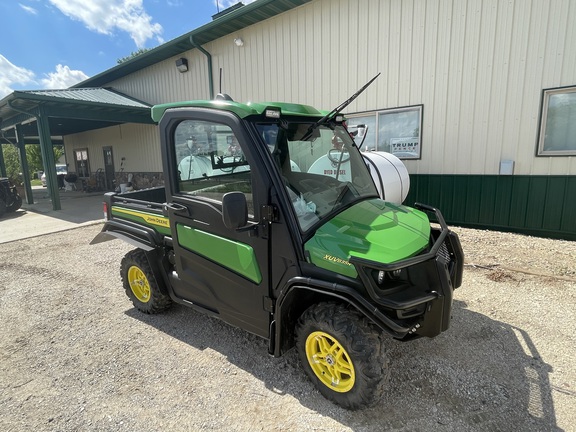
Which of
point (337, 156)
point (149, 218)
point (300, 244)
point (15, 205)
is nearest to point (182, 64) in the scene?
point (15, 205)

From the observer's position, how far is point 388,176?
5891mm

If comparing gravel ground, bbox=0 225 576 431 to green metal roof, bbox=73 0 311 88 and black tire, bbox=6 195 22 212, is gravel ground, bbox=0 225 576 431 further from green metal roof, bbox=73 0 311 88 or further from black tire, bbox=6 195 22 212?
black tire, bbox=6 195 22 212

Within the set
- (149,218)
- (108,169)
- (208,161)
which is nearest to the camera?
(208,161)

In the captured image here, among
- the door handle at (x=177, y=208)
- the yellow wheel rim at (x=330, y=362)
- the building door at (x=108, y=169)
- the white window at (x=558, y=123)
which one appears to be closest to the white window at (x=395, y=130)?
the white window at (x=558, y=123)

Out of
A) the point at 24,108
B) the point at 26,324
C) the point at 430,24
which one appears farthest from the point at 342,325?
the point at 24,108

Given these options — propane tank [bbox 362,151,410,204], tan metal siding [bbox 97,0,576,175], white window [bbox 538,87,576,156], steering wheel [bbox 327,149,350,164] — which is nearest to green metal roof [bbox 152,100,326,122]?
steering wheel [bbox 327,149,350,164]

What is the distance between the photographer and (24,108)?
35.7ft

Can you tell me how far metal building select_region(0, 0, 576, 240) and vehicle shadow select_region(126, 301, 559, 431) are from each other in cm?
403

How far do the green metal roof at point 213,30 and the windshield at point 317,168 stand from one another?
701 cm

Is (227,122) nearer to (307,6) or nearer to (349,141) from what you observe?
(349,141)

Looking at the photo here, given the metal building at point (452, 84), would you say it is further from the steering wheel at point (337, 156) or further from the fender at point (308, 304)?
the fender at point (308, 304)

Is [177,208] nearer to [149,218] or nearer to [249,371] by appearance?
[149,218]

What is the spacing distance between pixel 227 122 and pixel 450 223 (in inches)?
247

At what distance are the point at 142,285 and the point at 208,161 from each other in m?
1.82
